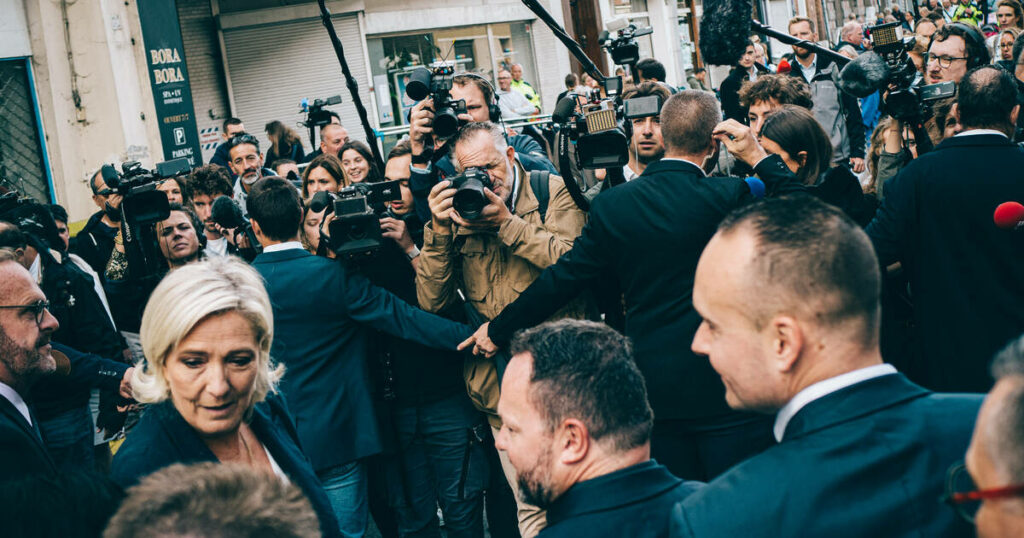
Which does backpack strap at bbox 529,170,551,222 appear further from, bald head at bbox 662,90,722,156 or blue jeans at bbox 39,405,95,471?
blue jeans at bbox 39,405,95,471

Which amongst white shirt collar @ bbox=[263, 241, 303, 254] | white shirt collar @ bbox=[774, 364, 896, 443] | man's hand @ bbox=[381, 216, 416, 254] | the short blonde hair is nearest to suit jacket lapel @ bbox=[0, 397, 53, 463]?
the short blonde hair

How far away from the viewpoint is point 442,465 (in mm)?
4211

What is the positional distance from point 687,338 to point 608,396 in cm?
126

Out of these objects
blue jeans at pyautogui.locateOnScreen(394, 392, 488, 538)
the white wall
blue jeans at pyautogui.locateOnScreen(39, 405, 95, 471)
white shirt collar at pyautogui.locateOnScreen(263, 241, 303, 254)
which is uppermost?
the white wall

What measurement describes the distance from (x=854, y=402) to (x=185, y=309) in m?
1.70

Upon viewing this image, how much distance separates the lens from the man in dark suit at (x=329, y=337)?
3893mm

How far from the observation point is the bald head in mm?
3480

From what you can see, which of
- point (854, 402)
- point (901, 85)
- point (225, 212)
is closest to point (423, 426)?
point (225, 212)

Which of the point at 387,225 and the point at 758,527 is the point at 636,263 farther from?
the point at 758,527

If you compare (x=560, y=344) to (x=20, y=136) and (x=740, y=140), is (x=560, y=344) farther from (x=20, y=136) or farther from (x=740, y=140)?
(x=20, y=136)

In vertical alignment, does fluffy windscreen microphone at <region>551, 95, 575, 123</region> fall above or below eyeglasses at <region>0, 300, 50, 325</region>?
above

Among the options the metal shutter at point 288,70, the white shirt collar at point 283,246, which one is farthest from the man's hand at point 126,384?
the metal shutter at point 288,70

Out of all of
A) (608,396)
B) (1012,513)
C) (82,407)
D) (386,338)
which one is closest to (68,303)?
(82,407)

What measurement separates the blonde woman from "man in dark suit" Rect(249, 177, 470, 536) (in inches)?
49.5
